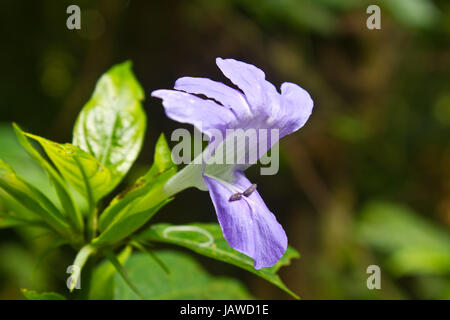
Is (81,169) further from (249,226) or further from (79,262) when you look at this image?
(249,226)

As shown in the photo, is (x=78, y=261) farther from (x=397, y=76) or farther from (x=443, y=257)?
(x=397, y=76)

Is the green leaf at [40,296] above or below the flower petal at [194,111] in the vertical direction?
below

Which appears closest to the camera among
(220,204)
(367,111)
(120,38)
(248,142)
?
(220,204)

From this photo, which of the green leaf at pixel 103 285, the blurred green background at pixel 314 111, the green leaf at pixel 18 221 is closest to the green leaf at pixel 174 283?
the green leaf at pixel 103 285

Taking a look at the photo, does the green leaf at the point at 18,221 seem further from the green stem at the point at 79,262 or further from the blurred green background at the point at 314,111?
the blurred green background at the point at 314,111

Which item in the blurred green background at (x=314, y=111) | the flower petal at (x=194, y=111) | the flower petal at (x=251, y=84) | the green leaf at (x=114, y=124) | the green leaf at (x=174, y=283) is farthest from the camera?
the blurred green background at (x=314, y=111)

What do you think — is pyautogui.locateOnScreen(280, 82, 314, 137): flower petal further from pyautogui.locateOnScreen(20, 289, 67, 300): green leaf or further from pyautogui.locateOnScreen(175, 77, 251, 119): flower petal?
pyautogui.locateOnScreen(20, 289, 67, 300): green leaf
